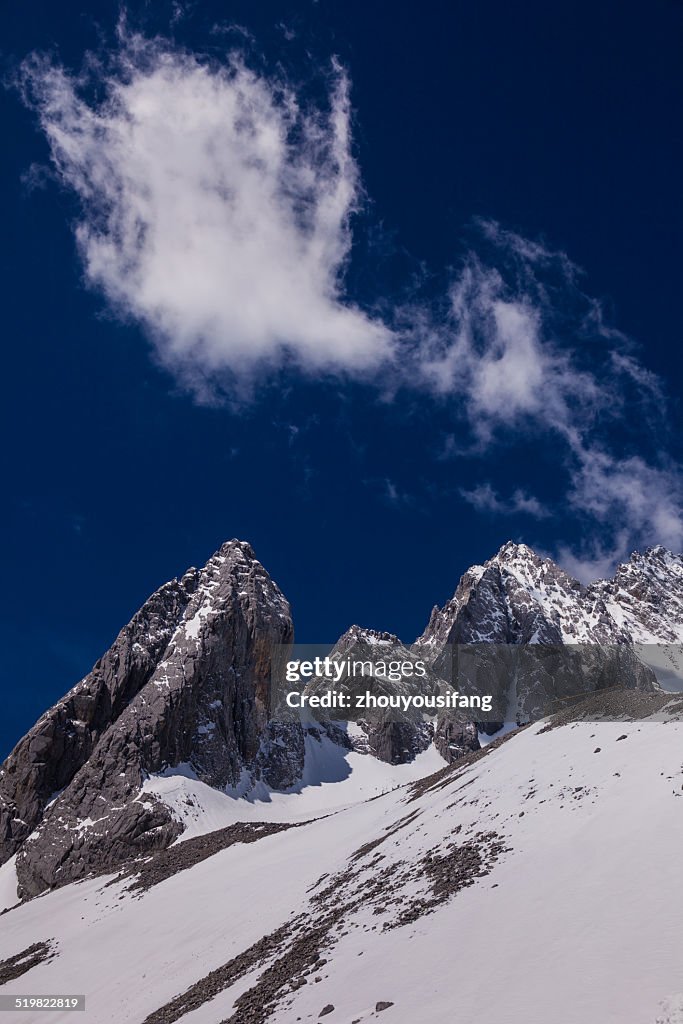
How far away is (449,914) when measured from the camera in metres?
16.8

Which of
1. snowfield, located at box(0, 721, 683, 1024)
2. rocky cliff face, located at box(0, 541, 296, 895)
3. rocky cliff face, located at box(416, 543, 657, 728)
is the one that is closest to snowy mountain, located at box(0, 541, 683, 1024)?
snowfield, located at box(0, 721, 683, 1024)

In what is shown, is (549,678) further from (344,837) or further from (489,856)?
(489,856)

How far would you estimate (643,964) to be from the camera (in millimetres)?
10664

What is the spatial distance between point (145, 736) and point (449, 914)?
234 feet

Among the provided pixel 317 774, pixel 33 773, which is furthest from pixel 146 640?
pixel 317 774

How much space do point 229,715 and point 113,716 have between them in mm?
16414

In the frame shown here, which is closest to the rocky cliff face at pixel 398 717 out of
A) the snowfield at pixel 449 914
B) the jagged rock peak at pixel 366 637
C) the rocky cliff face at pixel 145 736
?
the jagged rock peak at pixel 366 637

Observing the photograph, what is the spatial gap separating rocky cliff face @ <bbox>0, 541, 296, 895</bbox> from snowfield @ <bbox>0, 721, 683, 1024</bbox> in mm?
21518

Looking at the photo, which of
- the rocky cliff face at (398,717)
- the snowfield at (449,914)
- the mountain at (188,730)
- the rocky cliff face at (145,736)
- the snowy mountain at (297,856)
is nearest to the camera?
the snowfield at (449,914)

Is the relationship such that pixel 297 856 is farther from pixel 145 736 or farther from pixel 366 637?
pixel 366 637

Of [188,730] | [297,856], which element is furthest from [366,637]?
[297,856]

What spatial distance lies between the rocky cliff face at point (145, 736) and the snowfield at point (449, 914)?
847 inches

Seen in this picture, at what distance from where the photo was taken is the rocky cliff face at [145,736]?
68.9 meters

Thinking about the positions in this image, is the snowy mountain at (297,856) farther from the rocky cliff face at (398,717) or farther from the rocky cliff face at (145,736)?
the rocky cliff face at (398,717)
